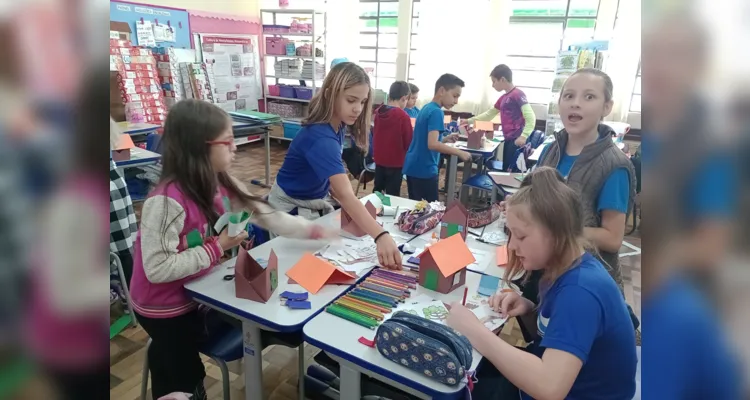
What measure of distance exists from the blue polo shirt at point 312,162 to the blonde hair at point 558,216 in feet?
2.97

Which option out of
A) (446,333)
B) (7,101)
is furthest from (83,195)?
(446,333)

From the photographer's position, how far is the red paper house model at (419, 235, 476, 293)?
1472mm

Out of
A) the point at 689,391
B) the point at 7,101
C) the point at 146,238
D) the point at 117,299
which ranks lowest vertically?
the point at 117,299

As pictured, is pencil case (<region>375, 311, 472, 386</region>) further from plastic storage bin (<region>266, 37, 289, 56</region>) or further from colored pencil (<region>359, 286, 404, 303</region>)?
plastic storage bin (<region>266, 37, 289, 56</region>)

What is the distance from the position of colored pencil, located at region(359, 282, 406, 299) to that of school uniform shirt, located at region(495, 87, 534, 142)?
139 inches

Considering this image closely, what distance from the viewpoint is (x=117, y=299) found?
7.66 feet

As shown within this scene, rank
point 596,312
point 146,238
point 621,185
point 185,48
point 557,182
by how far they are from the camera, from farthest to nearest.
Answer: point 185,48 < point 621,185 < point 146,238 < point 557,182 < point 596,312

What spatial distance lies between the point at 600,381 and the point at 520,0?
606 cm

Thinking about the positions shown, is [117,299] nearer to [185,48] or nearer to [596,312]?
[596,312]

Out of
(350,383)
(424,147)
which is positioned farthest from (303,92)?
(350,383)

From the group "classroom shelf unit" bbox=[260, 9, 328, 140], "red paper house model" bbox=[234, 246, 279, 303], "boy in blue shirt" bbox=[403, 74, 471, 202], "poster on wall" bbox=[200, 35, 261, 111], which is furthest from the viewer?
"classroom shelf unit" bbox=[260, 9, 328, 140]

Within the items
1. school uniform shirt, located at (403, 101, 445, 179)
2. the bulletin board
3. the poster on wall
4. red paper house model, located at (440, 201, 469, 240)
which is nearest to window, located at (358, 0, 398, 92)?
the poster on wall

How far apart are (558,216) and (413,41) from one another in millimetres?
6118

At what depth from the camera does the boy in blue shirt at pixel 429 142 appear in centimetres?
330
